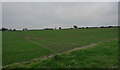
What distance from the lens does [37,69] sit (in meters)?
5.73

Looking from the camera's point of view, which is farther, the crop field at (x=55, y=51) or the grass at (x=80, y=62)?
the crop field at (x=55, y=51)

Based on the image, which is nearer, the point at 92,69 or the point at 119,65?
the point at 92,69

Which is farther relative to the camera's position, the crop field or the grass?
the crop field

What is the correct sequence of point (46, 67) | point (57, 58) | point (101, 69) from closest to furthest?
1. point (101, 69)
2. point (46, 67)
3. point (57, 58)

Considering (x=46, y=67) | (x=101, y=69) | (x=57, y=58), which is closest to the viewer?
(x=101, y=69)

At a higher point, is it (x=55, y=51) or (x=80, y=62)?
(x=80, y=62)

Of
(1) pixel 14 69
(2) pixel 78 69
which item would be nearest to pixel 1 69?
(1) pixel 14 69

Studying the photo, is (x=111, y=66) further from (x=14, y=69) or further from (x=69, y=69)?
(x=14, y=69)

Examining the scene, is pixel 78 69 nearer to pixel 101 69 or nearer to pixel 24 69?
pixel 101 69

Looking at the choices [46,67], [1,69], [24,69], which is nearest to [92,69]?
[46,67]

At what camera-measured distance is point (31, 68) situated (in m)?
5.90

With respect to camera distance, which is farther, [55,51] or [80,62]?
[55,51]

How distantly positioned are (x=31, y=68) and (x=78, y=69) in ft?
9.36

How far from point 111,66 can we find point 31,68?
490cm
